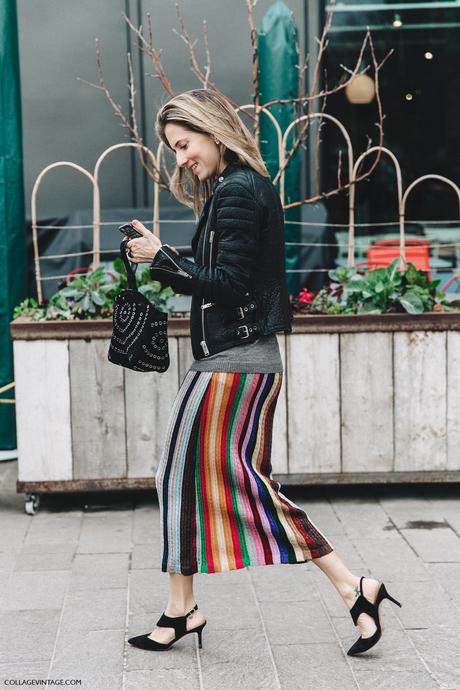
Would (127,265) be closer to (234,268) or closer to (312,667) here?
(234,268)

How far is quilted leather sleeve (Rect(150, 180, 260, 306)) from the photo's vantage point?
3275mm

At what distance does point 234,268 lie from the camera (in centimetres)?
327

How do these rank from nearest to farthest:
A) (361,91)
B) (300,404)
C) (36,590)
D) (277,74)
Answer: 1. (36,590)
2. (300,404)
3. (277,74)
4. (361,91)

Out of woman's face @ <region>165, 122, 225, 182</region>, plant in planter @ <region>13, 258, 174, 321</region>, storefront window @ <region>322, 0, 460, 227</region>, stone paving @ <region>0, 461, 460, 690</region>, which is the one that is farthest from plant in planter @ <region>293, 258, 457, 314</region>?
storefront window @ <region>322, 0, 460, 227</region>

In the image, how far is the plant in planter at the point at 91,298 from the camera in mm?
5145

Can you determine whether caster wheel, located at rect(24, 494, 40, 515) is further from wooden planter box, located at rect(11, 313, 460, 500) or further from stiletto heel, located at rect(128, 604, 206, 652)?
stiletto heel, located at rect(128, 604, 206, 652)

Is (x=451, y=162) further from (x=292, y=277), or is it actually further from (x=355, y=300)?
(x=355, y=300)

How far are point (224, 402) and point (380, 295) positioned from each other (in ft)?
6.42

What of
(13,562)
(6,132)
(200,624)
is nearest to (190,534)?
(200,624)

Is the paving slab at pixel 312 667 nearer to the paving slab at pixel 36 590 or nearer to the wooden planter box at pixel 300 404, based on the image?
the paving slab at pixel 36 590

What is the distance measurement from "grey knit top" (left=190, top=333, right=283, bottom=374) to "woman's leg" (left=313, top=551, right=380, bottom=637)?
2.19ft

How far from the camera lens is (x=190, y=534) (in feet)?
11.5

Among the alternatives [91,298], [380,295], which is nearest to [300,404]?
[380,295]

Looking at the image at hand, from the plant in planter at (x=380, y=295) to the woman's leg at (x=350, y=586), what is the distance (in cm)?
192
